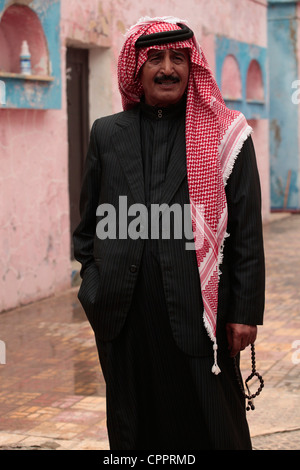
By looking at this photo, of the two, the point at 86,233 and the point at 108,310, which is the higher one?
the point at 86,233

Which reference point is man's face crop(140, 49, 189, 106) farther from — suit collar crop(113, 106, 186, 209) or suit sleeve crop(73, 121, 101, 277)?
suit sleeve crop(73, 121, 101, 277)

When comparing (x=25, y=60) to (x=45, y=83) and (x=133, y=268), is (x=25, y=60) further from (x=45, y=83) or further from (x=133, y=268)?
(x=133, y=268)

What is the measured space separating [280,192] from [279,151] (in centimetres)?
85

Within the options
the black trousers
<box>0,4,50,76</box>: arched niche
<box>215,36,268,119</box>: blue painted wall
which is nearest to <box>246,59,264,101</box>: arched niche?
<box>215,36,268,119</box>: blue painted wall

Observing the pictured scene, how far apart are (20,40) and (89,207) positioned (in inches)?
226

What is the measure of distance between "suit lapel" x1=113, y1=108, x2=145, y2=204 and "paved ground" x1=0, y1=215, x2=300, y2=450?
71.3 inches

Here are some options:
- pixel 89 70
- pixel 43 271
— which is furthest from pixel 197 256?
pixel 89 70

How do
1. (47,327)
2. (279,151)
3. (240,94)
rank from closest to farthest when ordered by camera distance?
(47,327) < (240,94) < (279,151)

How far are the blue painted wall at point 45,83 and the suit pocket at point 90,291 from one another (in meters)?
5.07

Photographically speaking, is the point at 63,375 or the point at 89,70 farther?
the point at 89,70

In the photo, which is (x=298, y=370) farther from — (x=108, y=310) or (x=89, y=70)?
(x=89, y=70)

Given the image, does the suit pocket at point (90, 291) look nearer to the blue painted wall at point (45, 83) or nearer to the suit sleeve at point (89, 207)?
the suit sleeve at point (89, 207)

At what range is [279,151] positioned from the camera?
18.7 meters

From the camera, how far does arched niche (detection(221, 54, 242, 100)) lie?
14.7 metres
